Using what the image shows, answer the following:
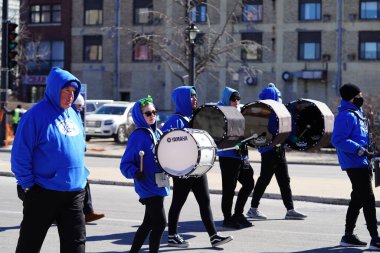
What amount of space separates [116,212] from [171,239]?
3.06m

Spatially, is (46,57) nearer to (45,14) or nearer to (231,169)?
(45,14)

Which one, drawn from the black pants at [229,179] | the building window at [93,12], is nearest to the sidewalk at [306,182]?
the black pants at [229,179]

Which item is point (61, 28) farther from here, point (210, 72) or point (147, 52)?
point (210, 72)

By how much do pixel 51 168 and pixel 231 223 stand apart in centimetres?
492

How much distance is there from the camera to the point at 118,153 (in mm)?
26938

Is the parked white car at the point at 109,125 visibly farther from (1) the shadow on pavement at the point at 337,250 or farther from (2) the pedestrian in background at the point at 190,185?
(1) the shadow on pavement at the point at 337,250

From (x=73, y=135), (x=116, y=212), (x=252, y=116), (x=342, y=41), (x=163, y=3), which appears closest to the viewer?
(x=73, y=135)

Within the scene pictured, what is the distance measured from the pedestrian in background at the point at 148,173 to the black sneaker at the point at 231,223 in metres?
3.08

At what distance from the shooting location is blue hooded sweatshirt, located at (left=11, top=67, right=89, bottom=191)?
6438 mm

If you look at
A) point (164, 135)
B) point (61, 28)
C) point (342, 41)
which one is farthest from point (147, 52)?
point (164, 135)

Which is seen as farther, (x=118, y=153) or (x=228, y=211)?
(x=118, y=153)

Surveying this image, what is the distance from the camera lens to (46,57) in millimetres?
54938

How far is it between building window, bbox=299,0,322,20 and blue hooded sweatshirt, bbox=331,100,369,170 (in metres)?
39.3

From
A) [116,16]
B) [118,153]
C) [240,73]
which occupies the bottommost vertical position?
[118,153]
